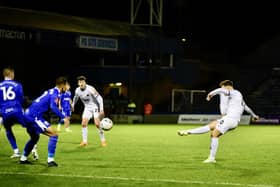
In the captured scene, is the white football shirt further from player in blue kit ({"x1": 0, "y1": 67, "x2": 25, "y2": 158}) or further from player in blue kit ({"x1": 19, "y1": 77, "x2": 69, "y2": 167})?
player in blue kit ({"x1": 19, "y1": 77, "x2": 69, "y2": 167})

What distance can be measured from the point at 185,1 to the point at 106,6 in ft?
24.4

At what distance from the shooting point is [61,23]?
45.4 metres

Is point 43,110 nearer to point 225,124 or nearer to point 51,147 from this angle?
point 51,147

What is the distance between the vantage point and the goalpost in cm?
4162

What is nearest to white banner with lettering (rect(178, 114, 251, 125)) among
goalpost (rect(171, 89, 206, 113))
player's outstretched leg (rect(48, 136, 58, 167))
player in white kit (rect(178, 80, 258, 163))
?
goalpost (rect(171, 89, 206, 113))

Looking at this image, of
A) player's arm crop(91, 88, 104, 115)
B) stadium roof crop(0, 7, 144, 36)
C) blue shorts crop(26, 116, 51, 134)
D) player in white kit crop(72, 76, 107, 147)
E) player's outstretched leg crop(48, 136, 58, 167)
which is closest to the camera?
blue shorts crop(26, 116, 51, 134)

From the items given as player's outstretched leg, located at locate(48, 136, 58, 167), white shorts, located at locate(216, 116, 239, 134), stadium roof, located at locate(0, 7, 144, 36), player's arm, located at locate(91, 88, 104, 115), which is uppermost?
stadium roof, located at locate(0, 7, 144, 36)

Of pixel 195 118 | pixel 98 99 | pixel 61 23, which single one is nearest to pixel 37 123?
pixel 98 99

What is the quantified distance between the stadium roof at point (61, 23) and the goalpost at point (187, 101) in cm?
608

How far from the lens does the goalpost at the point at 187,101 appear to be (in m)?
41.6

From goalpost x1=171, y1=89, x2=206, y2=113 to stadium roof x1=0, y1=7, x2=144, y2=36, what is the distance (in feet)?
20.0

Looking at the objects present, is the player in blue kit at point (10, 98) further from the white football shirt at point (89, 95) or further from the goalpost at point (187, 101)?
the goalpost at point (187, 101)

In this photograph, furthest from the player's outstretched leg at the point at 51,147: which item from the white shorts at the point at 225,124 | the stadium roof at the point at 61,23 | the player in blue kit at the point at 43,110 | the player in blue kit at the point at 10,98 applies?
the stadium roof at the point at 61,23

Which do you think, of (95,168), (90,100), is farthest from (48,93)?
(90,100)
